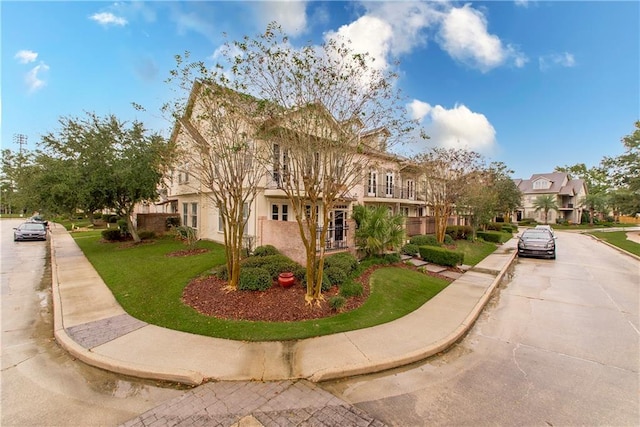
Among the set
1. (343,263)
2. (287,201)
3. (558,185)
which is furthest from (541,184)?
(343,263)

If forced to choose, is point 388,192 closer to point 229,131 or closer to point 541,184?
point 229,131

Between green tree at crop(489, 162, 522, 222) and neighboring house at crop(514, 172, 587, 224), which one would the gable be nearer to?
neighboring house at crop(514, 172, 587, 224)

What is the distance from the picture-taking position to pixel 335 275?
29.4ft

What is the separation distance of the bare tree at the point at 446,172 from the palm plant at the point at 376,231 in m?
7.42

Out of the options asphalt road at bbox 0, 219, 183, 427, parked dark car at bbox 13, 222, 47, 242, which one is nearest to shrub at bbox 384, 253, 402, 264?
asphalt road at bbox 0, 219, 183, 427

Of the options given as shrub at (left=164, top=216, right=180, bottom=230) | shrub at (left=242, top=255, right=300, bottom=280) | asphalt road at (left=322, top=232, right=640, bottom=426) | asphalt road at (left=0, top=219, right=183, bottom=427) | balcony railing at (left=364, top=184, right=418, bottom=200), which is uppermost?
balcony railing at (left=364, top=184, right=418, bottom=200)

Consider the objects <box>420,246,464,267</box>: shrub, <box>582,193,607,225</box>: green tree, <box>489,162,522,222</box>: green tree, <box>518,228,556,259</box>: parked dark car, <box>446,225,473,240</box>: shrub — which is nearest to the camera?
<box>420,246,464,267</box>: shrub

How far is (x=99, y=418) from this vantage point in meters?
3.57

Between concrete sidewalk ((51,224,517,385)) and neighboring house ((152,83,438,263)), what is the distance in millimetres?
3890

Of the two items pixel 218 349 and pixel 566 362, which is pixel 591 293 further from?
pixel 218 349

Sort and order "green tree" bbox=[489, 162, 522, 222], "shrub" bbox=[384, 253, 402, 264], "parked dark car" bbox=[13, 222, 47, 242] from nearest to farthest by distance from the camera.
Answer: "shrub" bbox=[384, 253, 402, 264]
"parked dark car" bbox=[13, 222, 47, 242]
"green tree" bbox=[489, 162, 522, 222]

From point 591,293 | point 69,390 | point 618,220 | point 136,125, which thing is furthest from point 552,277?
point 618,220

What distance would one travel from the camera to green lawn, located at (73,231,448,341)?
6047 mm

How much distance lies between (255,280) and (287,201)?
7.11 m
